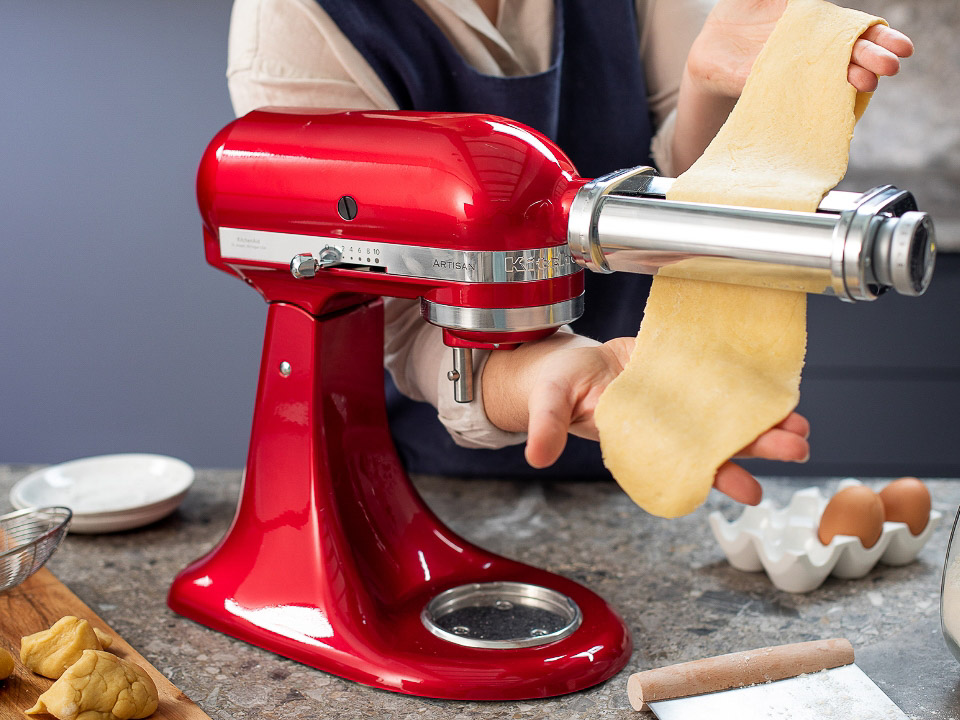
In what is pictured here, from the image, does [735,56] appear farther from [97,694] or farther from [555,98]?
[97,694]

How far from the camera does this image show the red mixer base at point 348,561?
79 centimetres

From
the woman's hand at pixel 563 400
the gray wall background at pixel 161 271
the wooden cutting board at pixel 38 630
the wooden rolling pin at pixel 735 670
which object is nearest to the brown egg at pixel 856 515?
the wooden rolling pin at pixel 735 670

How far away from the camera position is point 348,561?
857 mm

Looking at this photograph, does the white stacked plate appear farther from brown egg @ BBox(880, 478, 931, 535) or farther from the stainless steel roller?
brown egg @ BBox(880, 478, 931, 535)

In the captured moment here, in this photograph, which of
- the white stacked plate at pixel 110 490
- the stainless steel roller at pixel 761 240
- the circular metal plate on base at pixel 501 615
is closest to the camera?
the stainless steel roller at pixel 761 240

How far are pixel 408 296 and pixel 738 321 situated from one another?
254 millimetres

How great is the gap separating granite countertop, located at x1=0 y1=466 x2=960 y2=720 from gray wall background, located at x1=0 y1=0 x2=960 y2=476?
3.41 feet

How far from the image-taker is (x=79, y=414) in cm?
239

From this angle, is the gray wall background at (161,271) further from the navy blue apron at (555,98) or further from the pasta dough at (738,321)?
the pasta dough at (738,321)

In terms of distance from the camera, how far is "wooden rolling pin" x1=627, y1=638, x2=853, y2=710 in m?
0.74

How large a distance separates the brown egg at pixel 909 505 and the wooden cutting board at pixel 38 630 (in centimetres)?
68

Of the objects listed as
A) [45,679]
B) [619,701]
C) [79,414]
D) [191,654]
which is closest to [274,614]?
[191,654]

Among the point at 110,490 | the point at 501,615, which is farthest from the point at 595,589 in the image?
the point at 110,490

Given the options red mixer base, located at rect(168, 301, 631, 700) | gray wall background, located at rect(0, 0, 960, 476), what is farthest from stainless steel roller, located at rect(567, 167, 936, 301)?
gray wall background, located at rect(0, 0, 960, 476)
